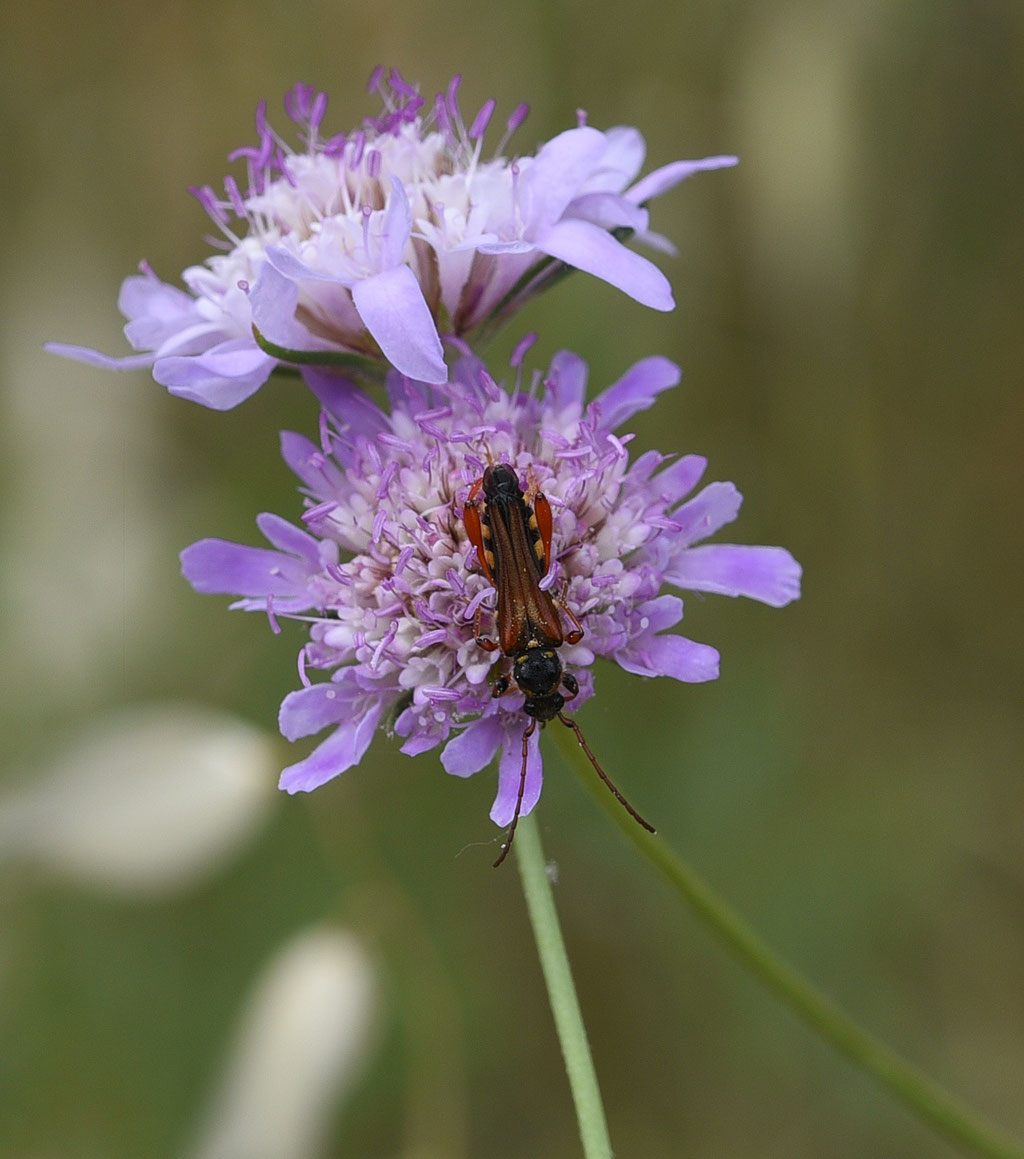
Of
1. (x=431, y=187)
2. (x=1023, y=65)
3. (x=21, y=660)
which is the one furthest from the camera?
(x=1023, y=65)

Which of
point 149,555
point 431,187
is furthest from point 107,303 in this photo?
point 431,187

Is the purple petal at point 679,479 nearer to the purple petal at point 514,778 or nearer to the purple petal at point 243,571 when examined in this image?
the purple petal at point 514,778

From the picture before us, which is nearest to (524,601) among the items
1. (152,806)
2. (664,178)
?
(664,178)

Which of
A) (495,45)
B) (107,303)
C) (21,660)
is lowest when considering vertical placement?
(21,660)

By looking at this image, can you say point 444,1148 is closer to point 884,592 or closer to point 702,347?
point 884,592

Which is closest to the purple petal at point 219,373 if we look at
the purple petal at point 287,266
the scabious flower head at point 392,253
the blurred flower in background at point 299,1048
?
the scabious flower head at point 392,253

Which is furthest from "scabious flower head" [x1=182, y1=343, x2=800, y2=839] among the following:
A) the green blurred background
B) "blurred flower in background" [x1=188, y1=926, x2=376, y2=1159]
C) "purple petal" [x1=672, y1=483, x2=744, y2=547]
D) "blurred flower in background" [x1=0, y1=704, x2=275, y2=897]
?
the green blurred background

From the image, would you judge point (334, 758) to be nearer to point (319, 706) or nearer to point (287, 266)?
point (319, 706)
